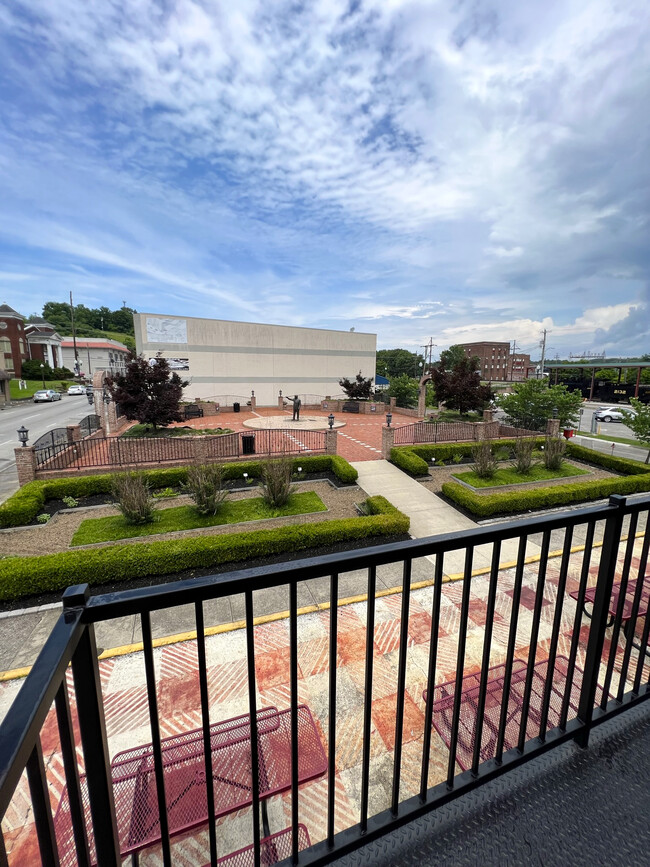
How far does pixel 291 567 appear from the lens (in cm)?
126

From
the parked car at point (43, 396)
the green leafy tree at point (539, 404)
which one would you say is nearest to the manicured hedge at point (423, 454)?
the green leafy tree at point (539, 404)

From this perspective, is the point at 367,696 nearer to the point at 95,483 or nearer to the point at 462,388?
the point at 95,483

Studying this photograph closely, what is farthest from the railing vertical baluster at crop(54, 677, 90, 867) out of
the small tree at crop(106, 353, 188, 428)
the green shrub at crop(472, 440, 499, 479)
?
the small tree at crop(106, 353, 188, 428)

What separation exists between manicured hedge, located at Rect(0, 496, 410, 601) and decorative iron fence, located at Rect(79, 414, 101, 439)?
35.3 ft

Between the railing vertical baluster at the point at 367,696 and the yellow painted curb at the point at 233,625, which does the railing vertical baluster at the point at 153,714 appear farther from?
the yellow painted curb at the point at 233,625

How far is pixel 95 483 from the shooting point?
9.85 meters

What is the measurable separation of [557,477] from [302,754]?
11707 mm

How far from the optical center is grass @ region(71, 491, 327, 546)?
791 centimetres

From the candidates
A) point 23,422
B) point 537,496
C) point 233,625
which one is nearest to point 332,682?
point 233,625

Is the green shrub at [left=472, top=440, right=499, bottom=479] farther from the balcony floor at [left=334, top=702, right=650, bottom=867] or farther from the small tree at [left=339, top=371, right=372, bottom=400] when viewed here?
the small tree at [left=339, top=371, right=372, bottom=400]

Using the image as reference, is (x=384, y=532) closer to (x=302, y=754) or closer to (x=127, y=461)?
(x=302, y=754)

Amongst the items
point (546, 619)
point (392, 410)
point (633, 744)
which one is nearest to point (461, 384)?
point (392, 410)

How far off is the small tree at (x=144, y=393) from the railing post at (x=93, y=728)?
16826mm

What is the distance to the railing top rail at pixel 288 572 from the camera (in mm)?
1084
